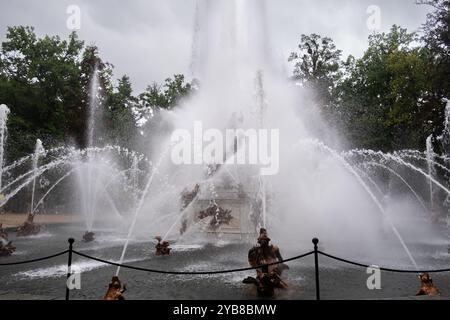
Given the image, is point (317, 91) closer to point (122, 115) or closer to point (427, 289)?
point (122, 115)

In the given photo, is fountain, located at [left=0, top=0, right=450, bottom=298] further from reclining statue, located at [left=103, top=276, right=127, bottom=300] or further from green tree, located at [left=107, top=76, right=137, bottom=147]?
green tree, located at [left=107, top=76, right=137, bottom=147]

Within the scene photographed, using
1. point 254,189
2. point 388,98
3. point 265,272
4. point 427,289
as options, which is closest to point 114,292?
point 265,272

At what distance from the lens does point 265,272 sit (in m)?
7.95

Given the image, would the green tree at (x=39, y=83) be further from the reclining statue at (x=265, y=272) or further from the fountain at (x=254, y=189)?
the reclining statue at (x=265, y=272)

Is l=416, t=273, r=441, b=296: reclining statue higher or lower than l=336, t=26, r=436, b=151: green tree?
lower

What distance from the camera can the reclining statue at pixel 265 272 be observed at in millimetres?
7629

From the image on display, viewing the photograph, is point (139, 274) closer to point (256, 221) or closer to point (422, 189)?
point (256, 221)

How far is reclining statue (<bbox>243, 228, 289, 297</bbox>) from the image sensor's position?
300 inches

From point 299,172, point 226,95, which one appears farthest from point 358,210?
point 226,95

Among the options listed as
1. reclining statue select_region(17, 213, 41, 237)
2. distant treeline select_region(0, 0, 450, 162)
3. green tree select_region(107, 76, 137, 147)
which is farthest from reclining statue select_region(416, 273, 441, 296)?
green tree select_region(107, 76, 137, 147)

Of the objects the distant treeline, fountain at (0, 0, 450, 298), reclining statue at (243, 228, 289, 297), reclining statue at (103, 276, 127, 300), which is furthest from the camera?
the distant treeline

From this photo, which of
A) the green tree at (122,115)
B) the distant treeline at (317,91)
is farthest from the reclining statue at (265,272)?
the green tree at (122,115)

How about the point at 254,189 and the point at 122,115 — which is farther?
the point at 122,115
